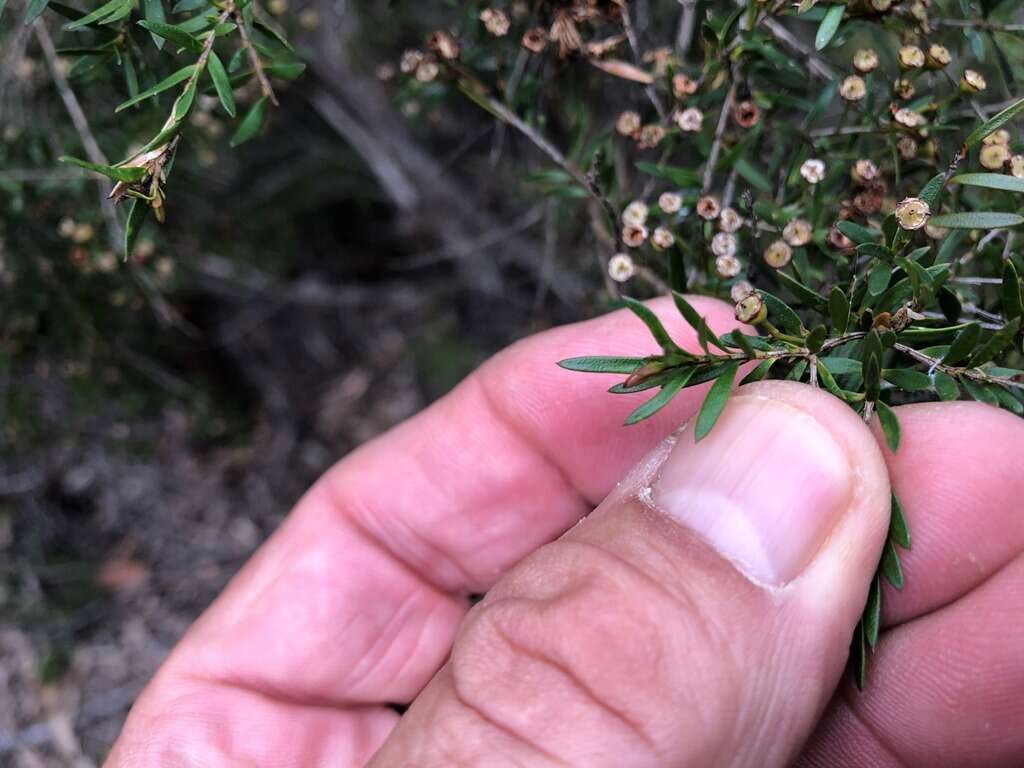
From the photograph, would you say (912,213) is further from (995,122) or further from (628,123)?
(628,123)

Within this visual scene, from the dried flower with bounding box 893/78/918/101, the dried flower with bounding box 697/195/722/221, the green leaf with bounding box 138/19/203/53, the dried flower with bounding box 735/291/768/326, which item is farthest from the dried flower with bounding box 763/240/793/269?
the green leaf with bounding box 138/19/203/53

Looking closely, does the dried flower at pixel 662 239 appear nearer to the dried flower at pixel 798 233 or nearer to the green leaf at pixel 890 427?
the dried flower at pixel 798 233

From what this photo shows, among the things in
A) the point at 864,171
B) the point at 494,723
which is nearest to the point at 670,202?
the point at 864,171

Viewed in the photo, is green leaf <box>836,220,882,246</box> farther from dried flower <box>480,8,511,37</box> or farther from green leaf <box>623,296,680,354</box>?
dried flower <box>480,8,511,37</box>

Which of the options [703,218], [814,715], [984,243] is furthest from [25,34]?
[814,715]

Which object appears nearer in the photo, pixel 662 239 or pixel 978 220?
pixel 978 220
